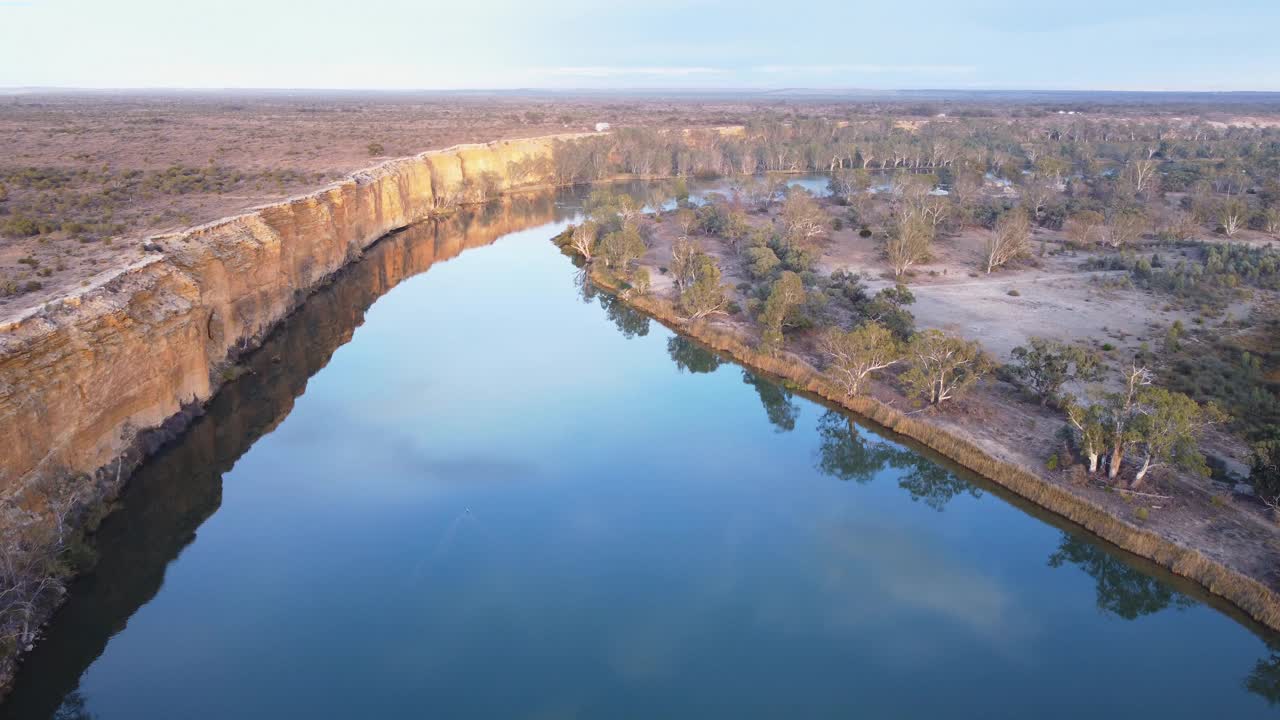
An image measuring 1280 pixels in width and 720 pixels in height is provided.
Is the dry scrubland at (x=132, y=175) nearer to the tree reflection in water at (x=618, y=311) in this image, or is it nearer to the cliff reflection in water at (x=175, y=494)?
the cliff reflection in water at (x=175, y=494)

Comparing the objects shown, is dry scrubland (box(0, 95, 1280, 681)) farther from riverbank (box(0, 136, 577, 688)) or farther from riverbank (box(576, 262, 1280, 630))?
riverbank (box(0, 136, 577, 688))

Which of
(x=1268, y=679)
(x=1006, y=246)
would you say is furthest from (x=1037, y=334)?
(x=1268, y=679)

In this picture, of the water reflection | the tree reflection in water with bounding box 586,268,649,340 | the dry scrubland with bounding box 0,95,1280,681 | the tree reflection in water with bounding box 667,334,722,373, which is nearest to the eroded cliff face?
the dry scrubland with bounding box 0,95,1280,681

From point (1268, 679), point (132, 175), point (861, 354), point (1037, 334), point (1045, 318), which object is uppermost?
point (132, 175)

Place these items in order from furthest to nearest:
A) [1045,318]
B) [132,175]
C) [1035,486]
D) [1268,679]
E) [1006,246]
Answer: [132,175] < [1006,246] < [1045,318] < [1035,486] < [1268,679]

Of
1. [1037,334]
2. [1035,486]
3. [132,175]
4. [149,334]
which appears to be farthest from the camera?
[132,175]

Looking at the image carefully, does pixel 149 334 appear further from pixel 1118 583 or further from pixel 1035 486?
pixel 1118 583

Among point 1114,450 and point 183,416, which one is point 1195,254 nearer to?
point 1114,450
